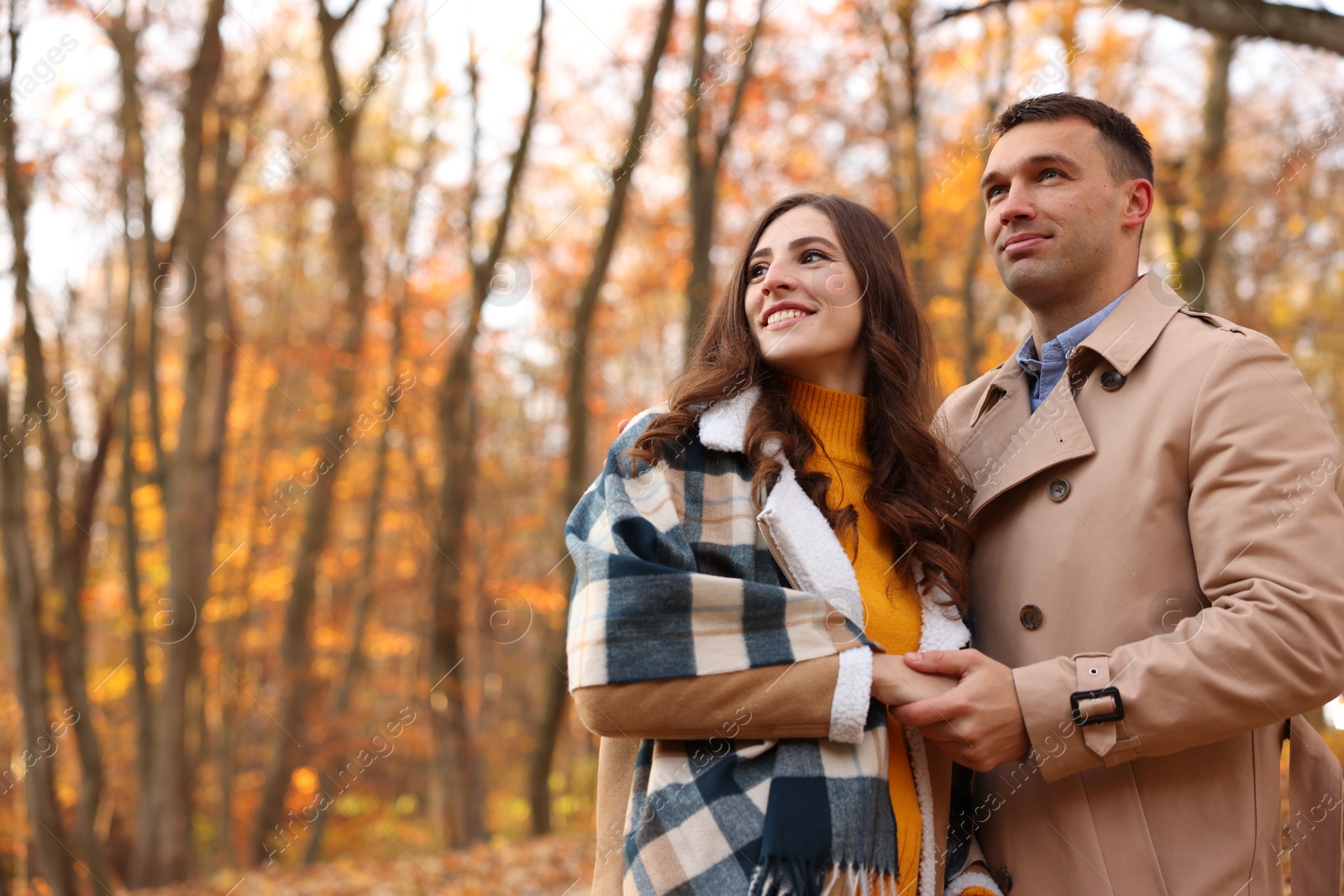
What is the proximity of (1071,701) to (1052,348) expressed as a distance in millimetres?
911

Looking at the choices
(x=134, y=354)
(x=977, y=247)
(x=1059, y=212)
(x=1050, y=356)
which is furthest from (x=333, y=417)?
(x=1059, y=212)

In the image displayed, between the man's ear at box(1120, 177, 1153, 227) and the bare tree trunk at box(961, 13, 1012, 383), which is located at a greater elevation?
the bare tree trunk at box(961, 13, 1012, 383)

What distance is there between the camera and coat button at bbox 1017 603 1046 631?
2107 mm

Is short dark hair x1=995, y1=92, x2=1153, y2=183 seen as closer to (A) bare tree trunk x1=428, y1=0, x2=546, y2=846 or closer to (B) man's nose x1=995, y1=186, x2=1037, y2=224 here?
(B) man's nose x1=995, y1=186, x2=1037, y2=224

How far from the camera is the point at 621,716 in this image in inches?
72.7

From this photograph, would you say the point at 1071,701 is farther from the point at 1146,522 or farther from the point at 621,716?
the point at 621,716

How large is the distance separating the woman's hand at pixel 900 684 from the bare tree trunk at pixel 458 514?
738 centimetres

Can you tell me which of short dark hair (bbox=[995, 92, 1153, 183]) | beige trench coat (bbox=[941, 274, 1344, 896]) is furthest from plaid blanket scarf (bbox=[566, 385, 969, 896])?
short dark hair (bbox=[995, 92, 1153, 183])

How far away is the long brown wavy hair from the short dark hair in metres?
0.42

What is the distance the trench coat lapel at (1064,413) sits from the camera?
7.14ft

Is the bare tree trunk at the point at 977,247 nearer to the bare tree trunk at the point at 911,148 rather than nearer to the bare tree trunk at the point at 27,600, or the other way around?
the bare tree trunk at the point at 911,148

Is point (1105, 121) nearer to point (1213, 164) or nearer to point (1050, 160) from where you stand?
point (1050, 160)

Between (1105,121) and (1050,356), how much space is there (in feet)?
Result: 1.82

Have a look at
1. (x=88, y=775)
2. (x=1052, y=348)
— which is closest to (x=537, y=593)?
(x=88, y=775)
